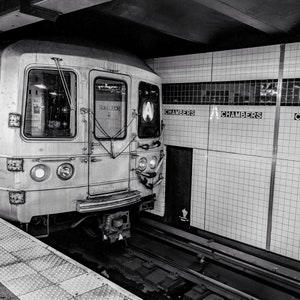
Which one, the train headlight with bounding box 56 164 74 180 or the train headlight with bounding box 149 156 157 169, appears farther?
the train headlight with bounding box 149 156 157 169

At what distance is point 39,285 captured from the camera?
3.14 metres

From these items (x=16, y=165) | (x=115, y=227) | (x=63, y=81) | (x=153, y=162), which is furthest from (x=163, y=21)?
(x=115, y=227)

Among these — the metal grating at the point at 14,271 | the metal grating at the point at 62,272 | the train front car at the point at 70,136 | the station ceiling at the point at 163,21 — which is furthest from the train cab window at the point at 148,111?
the metal grating at the point at 14,271

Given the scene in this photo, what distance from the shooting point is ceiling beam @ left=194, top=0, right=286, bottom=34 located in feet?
12.6

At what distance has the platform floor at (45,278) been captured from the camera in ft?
9.77

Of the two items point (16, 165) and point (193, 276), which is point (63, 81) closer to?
point (16, 165)

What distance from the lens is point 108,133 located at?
5.20m

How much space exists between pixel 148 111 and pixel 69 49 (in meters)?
1.61

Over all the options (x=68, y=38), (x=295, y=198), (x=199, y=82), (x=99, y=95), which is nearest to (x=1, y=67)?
(x=68, y=38)

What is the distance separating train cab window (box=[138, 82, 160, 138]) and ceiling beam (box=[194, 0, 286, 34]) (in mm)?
1855

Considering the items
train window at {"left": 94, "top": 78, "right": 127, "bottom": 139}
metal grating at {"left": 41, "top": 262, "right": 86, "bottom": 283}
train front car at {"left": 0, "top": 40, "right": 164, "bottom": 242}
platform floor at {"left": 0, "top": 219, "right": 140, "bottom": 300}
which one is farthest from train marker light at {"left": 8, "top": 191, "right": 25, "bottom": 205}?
metal grating at {"left": 41, "top": 262, "right": 86, "bottom": 283}

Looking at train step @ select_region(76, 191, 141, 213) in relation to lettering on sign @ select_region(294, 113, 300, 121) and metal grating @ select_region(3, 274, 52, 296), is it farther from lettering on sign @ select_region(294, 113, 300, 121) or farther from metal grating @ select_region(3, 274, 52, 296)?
lettering on sign @ select_region(294, 113, 300, 121)

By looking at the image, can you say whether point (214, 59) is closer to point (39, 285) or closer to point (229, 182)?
point (229, 182)

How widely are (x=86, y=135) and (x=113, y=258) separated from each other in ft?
6.60
